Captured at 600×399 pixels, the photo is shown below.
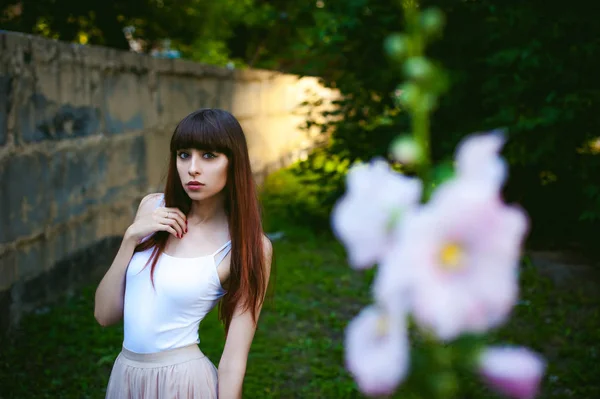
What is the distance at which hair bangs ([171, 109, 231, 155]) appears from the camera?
6.79 ft

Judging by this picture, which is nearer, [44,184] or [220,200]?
[220,200]

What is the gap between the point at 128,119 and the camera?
5.39 metres

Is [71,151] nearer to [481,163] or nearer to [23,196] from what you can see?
[23,196]

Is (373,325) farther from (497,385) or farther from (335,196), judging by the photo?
(335,196)

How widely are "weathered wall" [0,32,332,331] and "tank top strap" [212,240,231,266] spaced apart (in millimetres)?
2030

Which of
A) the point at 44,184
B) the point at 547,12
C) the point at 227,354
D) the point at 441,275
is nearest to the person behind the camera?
the point at 441,275

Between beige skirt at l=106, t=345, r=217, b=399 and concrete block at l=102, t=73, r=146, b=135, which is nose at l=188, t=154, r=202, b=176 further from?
concrete block at l=102, t=73, r=146, b=135

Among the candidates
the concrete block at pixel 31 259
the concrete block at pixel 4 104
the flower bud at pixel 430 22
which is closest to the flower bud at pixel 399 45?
the flower bud at pixel 430 22

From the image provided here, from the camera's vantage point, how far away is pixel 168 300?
2039 millimetres

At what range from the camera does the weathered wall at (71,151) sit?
378cm

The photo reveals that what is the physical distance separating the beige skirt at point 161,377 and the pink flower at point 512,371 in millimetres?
1622

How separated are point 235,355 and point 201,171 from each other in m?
0.55

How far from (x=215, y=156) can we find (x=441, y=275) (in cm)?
162

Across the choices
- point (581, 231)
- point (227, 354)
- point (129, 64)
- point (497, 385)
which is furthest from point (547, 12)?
point (497, 385)
